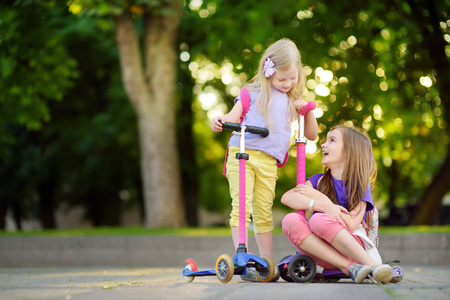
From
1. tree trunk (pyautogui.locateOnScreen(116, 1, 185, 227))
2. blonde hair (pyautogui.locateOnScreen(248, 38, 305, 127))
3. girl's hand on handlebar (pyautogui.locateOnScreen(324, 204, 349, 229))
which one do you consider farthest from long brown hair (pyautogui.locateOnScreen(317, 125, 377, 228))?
tree trunk (pyautogui.locateOnScreen(116, 1, 185, 227))

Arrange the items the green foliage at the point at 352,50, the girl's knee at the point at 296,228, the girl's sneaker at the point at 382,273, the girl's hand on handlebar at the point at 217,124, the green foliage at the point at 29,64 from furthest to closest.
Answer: the green foliage at the point at 29,64
the green foliage at the point at 352,50
the girl's knee at the point at 296,228
the girl's hand on handlebar at the point at 217,124
the girl's sneaker at the point at 382,273

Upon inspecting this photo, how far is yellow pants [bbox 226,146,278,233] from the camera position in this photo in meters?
4.92

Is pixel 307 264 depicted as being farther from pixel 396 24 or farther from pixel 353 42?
pixel 353 42

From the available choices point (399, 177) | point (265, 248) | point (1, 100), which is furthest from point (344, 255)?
point (399, 177)

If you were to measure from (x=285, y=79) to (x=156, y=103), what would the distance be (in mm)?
8321

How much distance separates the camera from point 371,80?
36.5ft

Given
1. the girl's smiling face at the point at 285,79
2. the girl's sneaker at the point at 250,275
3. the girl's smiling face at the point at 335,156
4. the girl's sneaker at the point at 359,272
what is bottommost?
the girl's sneaker at the point at 250,275

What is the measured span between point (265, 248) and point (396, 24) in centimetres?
658

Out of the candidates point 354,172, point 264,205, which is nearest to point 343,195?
point 354,172

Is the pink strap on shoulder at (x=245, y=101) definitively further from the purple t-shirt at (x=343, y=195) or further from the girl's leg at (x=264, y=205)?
the purple t-shirt at (x=343, y=195)

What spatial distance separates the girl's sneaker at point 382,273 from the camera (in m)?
4.28

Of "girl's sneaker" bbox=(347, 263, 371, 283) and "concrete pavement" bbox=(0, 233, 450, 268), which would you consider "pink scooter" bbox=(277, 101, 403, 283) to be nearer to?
"girl's sneaker" bbox=(347, 263, 371, 283)

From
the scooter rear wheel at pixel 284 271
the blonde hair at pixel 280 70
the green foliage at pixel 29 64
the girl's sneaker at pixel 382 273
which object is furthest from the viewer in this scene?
the green foliage at pixel 29 64

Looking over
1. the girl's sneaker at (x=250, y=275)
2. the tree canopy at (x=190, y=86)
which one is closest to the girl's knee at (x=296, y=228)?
the girl's sneaker at (x=250, y=275)
